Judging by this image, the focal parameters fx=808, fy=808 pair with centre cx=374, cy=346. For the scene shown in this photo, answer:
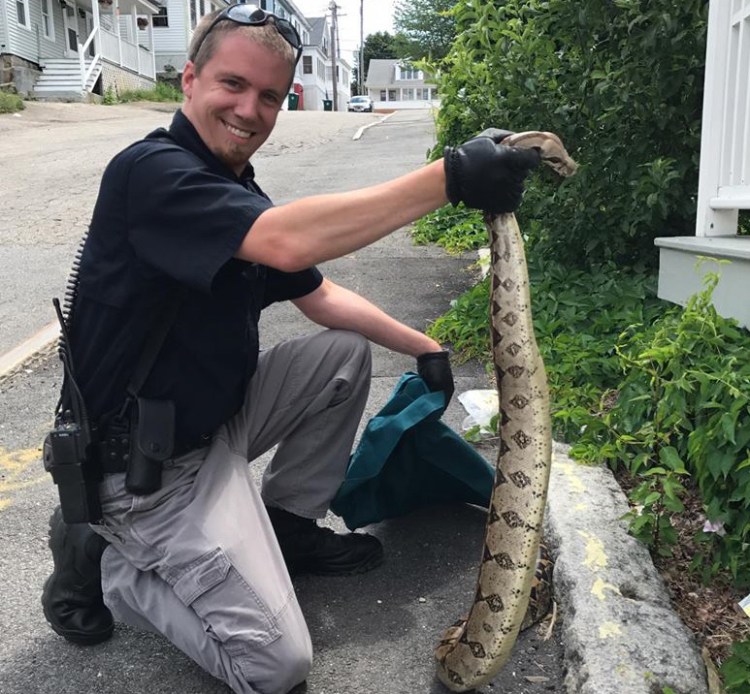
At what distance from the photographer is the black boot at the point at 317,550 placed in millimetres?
3176

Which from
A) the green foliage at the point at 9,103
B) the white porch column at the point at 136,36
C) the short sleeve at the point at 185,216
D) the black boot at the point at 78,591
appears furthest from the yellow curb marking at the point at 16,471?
the white porch column at the point at 136,36

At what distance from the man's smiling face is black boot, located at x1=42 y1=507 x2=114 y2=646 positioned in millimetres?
1415

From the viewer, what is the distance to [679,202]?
16.4 ft

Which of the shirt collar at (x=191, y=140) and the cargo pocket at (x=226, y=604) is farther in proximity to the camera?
the shirt collar at (x=191, y=140)

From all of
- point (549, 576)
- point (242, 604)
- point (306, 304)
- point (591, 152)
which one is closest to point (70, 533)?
point (242, 604)

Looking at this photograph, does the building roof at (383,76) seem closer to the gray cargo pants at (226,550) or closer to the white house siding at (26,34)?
the white house siding at (26,34)

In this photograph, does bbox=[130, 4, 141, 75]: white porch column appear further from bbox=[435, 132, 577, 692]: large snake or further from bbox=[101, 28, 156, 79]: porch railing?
bbox=[435, 132, 577, 692]: large snake

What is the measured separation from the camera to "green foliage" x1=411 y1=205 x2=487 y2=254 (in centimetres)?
872

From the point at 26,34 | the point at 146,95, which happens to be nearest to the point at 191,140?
the point at 26,34

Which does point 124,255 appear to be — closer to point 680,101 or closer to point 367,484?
point 367,484

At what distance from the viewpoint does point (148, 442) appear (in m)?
2.60

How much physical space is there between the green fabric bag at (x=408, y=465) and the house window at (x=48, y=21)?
1285 inches

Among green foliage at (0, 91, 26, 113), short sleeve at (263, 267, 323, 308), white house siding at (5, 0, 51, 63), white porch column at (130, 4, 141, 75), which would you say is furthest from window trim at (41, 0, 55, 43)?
short sleeve at (263, 267, 323, 308)

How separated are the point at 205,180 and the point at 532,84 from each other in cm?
365
